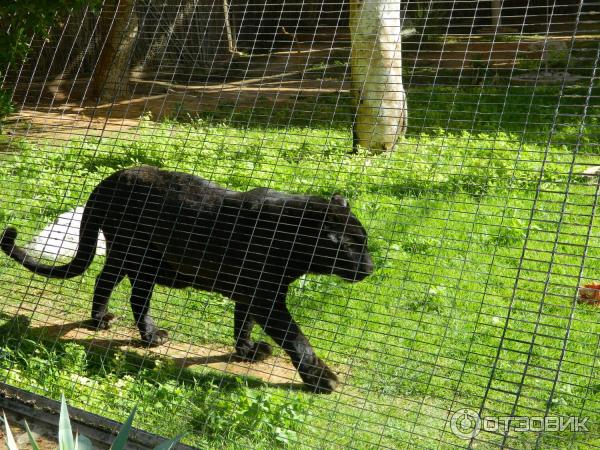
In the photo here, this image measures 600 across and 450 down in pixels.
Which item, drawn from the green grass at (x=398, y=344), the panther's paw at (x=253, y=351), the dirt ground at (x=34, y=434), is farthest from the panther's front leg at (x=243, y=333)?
the dirt ground at (x=34, y=434)

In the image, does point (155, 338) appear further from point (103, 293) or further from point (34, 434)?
point (34, 434)

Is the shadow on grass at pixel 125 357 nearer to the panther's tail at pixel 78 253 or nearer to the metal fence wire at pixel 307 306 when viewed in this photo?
the metal fence wire at pixel 307 306

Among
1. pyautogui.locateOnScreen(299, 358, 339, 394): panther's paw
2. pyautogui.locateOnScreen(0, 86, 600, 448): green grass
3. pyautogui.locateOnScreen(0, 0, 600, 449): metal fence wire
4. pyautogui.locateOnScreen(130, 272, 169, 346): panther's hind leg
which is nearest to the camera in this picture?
pyautogui.locateOnScreen(0, 86, 600, 448): green grass

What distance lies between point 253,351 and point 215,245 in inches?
31.1

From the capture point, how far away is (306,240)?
4.74 m

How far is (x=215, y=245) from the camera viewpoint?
4668 millimetres

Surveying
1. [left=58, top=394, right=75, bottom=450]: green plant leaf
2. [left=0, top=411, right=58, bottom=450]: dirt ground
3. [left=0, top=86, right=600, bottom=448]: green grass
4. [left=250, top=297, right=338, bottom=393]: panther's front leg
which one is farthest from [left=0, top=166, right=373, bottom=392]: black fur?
[left=58, top=394, right=75, bottom=450]: green plant leaf

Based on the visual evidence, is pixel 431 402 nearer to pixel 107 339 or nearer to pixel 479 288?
pixel 479 288

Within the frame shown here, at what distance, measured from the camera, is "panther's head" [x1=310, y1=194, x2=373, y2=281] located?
4707mm

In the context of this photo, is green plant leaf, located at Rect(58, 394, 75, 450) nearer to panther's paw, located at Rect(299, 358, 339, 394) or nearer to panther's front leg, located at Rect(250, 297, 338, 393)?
panther's front leg, located at Rect(250, 297, 338, 393)

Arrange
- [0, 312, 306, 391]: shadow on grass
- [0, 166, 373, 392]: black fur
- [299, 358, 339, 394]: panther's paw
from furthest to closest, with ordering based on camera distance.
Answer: [0, 166, 373, 392]: black fur → [0, 312, 306, 391]: shadow on grass → [299, 358, 339, 394]: panther's paw

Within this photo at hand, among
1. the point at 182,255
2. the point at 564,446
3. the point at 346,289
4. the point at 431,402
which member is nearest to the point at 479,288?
the point at 346,289

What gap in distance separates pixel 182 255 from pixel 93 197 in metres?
0.90

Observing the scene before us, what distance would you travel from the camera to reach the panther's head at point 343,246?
15.4 ft
